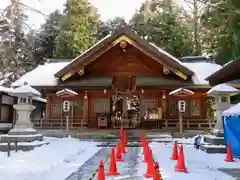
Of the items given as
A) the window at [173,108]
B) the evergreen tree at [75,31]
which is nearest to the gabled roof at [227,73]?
the window at [173,108]

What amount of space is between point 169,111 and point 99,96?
16.4ft

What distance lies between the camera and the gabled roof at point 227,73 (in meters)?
10.6

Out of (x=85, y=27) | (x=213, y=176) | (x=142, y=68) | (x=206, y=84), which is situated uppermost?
(x=85, y=27)

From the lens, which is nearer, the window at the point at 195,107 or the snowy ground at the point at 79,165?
the snowy ground at the point at 79,165

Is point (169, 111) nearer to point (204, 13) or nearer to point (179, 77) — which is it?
point (179, 77)

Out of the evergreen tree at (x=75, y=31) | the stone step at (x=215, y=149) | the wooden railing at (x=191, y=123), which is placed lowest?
the stone step at (x=215, y=149)

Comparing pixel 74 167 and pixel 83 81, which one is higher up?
pixel 83 81

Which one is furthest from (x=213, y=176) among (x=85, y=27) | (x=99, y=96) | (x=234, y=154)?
(x=85, y=27)

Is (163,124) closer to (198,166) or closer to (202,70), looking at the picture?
(202,70)

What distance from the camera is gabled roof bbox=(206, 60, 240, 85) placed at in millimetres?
10592

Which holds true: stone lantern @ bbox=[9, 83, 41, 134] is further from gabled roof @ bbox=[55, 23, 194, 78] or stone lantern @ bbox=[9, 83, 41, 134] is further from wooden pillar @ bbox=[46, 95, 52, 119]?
wooden pillar @ bbox=[46, 95, 52, 119]

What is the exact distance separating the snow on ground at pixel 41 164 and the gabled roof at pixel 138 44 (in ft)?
27.1

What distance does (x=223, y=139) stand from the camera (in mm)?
11258

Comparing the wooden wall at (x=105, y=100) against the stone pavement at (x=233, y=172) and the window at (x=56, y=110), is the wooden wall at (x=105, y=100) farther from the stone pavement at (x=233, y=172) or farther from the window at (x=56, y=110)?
the stone pavement at (x=233, y=172)
